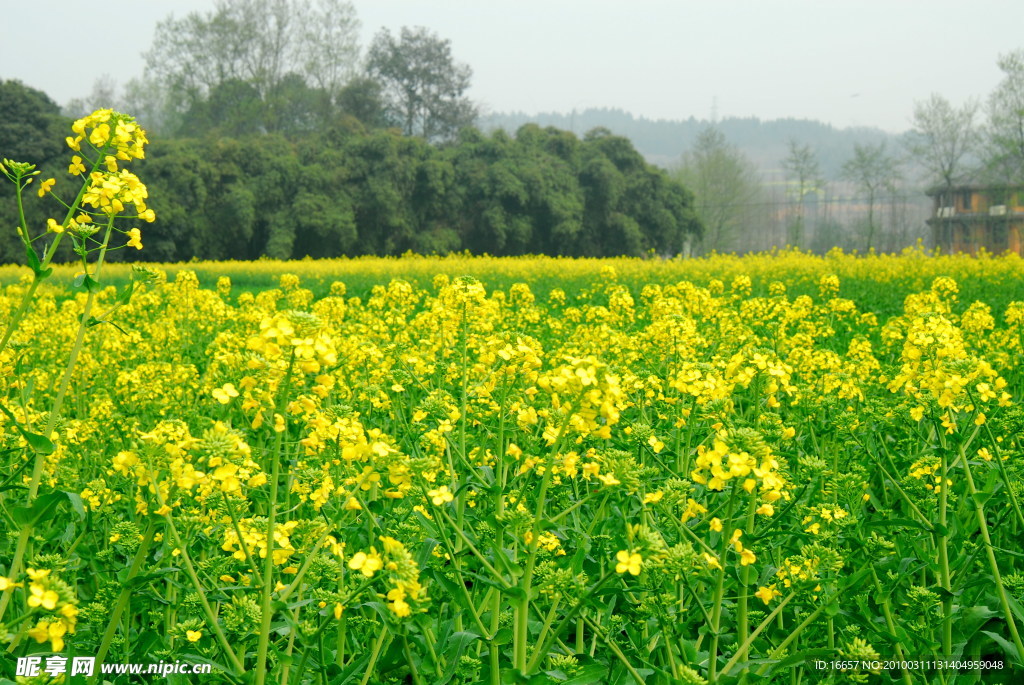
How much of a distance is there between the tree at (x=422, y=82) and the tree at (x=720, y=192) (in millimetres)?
15485

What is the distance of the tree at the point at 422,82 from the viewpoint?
4719 cm

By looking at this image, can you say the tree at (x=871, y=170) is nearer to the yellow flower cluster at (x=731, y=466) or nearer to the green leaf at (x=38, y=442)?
the yellow flower cluster at (x=731, y=466)

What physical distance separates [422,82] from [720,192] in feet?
70.8

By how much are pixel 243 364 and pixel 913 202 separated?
52529 millimetres

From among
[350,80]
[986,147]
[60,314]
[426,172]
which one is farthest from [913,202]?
[60,314]

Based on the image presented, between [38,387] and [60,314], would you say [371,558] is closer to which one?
[38,387]

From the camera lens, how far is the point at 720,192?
53.1 meters

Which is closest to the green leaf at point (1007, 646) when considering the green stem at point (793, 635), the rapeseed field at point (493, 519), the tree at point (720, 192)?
the rapeseed field at point (493, 519)

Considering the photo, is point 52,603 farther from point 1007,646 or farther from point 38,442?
point 1007,646

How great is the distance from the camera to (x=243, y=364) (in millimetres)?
1915

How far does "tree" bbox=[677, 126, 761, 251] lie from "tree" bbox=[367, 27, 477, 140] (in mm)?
15485

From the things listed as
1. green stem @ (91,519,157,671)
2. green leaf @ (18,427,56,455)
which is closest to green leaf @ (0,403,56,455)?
green leaf @ (18,427,56,455)

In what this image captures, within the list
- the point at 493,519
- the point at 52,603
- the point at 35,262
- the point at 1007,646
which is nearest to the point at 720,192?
the point at 1007,646

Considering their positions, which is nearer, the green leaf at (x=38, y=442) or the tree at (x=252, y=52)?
the green leaf at (x=38, y=442)
